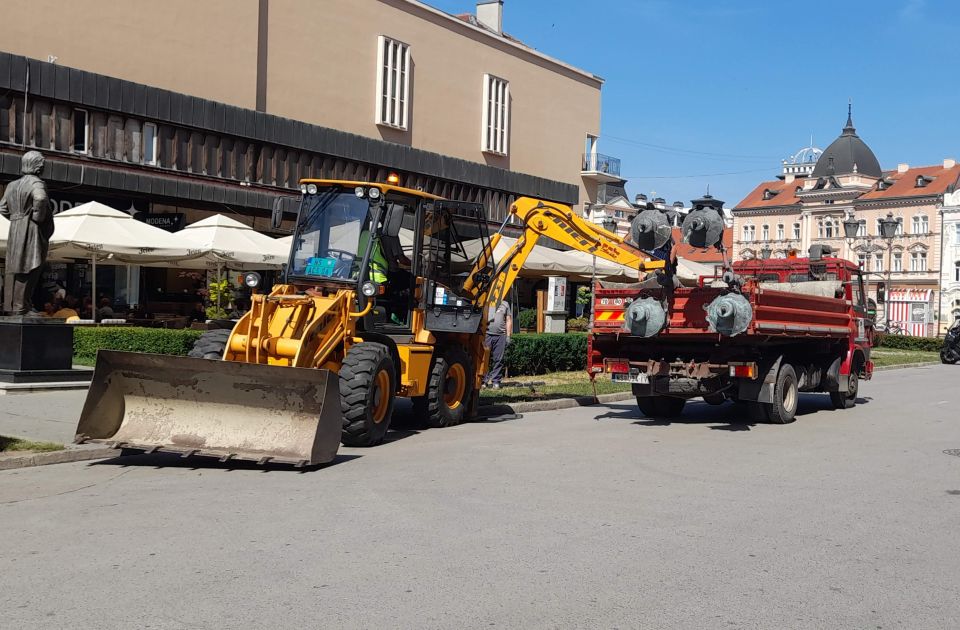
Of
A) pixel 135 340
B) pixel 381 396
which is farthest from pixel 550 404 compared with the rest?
pixel 135 340

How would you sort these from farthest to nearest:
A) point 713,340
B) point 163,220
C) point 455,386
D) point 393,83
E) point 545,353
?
point 393,83, point 163,220, point 545,353, point 713,340, point 455,386

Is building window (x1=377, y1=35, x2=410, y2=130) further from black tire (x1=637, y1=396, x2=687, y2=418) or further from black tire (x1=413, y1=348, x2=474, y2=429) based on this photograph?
black tire (x1=413, y1=348, x2=474, y2=429)

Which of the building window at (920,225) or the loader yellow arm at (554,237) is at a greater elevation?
the building window at (920,225)

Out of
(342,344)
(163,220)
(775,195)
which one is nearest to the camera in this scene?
(342,344)

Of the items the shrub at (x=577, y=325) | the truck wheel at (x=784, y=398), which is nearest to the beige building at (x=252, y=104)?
the shrub at (x=577, y=325)

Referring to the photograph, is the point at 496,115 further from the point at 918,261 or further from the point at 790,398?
the point at 918,261

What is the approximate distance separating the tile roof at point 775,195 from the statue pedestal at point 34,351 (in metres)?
98.0

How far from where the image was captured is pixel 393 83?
122 feet

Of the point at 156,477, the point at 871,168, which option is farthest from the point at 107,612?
the point at 871,168

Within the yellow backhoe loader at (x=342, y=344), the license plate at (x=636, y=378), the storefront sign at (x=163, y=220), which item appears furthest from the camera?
the storefront sign at (x=163, y=220)

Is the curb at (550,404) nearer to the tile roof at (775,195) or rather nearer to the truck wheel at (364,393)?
the truck wheel at (364,393)

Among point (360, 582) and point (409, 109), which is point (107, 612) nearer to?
point (360, 582)

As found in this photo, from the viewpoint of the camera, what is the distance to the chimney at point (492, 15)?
4950 cm

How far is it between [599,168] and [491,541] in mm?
44275
